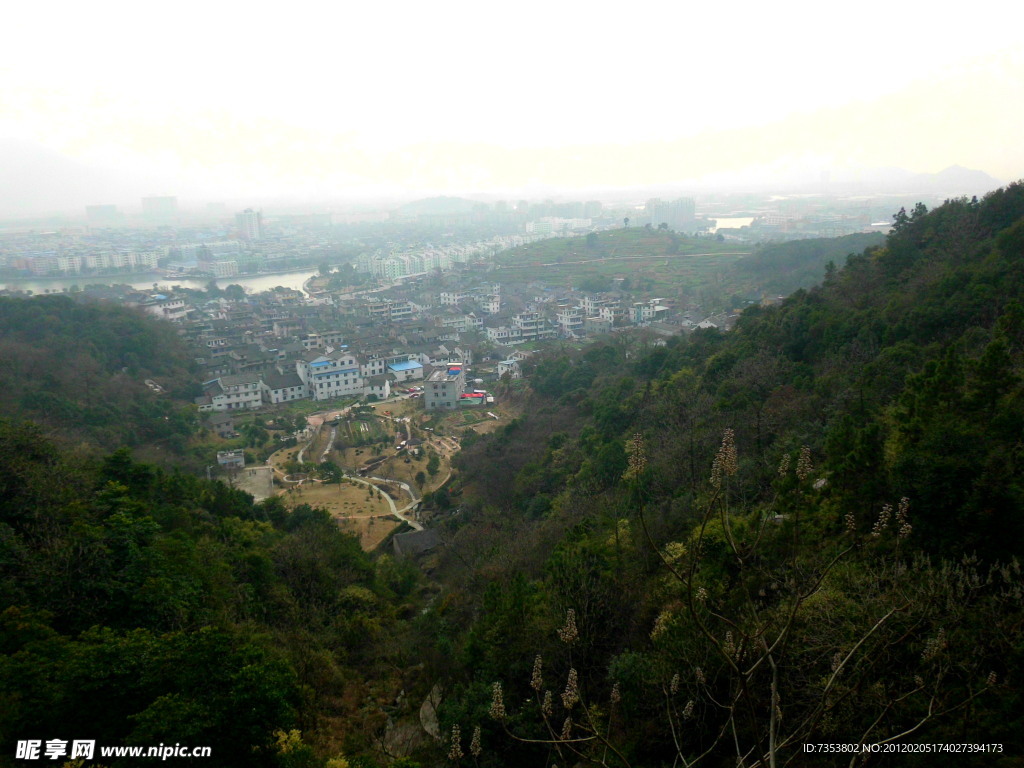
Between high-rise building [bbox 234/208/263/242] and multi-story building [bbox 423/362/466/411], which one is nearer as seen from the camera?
multi-story building [bbox 423/362/466/411]

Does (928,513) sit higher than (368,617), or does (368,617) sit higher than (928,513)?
(928,513)

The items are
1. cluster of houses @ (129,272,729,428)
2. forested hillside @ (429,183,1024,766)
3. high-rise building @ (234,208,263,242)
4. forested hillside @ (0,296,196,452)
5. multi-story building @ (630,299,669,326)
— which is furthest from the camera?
high-rise building @ (234,208,263,242)

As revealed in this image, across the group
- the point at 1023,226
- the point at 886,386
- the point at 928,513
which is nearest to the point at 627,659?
the point at 928,513

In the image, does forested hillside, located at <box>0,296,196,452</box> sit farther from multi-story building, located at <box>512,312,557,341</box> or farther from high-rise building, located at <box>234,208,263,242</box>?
high-rise building, located at <box>234,208,263,242</box>

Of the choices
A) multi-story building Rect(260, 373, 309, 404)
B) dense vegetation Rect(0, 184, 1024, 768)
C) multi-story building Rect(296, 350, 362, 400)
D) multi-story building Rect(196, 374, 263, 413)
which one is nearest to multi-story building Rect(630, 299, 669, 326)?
multi-story building Rect(296, 350, 362, 400)

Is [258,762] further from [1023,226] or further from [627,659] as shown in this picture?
[1023,226]

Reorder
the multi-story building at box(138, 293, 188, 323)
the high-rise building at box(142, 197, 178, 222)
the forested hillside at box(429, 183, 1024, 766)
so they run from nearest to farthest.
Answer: the forested hillside at box(429, 183, 1024, 766) < the multi-story building at box(138, 293, 188, 323) < the high-rise building at box(142, 197, 178, 222)

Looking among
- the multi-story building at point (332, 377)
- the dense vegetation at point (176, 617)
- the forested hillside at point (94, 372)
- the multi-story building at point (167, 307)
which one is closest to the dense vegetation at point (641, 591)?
the dense vegetation at point (176, 617)
